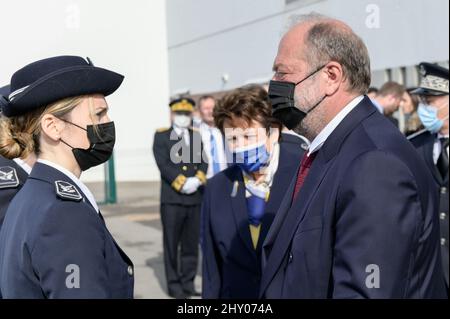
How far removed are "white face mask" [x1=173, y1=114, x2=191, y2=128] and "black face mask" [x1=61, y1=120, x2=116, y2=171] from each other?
4.61 m

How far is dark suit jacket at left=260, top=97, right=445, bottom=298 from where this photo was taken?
1.91 m

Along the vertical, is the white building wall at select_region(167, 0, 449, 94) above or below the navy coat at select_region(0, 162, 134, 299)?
above

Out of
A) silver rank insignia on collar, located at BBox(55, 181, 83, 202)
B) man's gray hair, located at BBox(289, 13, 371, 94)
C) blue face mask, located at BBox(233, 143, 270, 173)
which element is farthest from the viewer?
blue face mask, located at BBox(233, 143, 270, 173)

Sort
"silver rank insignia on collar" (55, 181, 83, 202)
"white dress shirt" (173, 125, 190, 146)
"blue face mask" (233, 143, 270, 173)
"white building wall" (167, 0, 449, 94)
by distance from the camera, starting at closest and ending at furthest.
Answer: "silver rank insignia on collar" (55, 181, 83, 202) < "white building wall" (167, 0, 449, 94) < "blue face mask" (233, 143, 270, 173) < "white dress shirt" (173, 125, 190, 146)

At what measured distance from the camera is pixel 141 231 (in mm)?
7598

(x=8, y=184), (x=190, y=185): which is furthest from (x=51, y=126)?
(x=190, y=185)

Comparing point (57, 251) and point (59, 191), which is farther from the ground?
point (59, 191)

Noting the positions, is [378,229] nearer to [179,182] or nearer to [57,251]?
[57,251]

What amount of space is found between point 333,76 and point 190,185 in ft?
15.2

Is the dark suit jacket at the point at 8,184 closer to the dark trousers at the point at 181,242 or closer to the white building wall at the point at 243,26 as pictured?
the white building wall at the point at 243,26

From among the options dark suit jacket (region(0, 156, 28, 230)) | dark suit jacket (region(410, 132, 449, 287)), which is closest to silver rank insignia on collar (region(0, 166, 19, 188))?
dark suit jacket (region(0, 156, 28, 230))

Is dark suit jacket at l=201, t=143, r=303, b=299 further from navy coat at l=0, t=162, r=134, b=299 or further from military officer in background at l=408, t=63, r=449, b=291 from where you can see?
military officer in background at l=408, t=63, r=449, b=291

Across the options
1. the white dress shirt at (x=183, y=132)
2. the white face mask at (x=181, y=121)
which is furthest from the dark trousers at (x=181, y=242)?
the white face mask at (x=181, y=121)

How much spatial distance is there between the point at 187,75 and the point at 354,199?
1.74 metres
